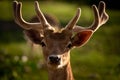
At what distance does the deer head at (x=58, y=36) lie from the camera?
8.16 metres

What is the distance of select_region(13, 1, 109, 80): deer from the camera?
8211 mm

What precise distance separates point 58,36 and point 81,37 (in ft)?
1.46

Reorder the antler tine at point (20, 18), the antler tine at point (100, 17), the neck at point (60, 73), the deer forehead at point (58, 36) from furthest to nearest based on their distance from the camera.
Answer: the antler tine at point (20, 18) < the antler tine at point (100, 17) < the neck at point (60, 73) < the deer forehead at point (58, 36)

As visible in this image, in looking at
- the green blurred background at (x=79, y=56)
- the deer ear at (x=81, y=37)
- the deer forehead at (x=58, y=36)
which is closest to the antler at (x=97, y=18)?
the deer ear at (x=81, y=37)

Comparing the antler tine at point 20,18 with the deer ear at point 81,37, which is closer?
the deer ear at point 81,37

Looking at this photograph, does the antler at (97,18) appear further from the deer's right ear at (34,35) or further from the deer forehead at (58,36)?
the deer's right ear at (34,35)

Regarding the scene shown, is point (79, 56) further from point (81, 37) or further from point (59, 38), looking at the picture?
point (59, 38)

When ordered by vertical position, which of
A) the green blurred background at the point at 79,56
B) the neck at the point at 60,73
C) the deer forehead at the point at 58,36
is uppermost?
the deer forehead at the point at 58,36

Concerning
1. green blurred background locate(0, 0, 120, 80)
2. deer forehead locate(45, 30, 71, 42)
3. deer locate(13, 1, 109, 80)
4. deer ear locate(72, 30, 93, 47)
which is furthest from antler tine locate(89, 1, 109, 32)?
green blurred background locate(0, 0, 120, 80)

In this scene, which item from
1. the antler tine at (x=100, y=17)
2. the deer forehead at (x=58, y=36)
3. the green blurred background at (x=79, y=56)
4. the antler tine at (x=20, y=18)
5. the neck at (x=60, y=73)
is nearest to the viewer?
the deer forehead at (x=58, y=36)

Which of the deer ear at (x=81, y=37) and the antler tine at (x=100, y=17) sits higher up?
the antler tine at (x=100, y=17)

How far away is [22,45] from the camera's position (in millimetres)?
17016

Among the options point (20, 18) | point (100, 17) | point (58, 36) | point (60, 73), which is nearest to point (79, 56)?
point (100, 17)

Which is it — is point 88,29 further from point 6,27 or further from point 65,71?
point 6,27
